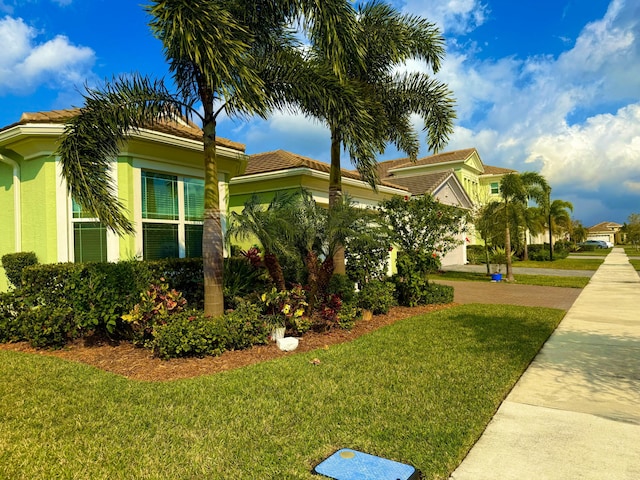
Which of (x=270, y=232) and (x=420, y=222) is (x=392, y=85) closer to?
(x=420, y=222)

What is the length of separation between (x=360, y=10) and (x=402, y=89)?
2.24m

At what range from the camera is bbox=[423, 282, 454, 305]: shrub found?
11.8 m

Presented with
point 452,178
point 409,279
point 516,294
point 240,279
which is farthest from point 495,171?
point 240,279

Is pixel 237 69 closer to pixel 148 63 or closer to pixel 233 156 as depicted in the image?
pixel 148 63

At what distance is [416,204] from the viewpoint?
11445 millimetres

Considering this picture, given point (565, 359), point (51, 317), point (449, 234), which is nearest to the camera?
point (565, 359)

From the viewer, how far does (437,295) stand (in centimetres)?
1200

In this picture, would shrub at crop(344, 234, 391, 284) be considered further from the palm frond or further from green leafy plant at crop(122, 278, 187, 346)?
the palm frond

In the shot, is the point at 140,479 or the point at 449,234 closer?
the point at 140,479

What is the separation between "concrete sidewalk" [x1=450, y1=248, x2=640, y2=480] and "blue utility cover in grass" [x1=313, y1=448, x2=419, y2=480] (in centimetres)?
40

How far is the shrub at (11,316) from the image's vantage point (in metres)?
7.47

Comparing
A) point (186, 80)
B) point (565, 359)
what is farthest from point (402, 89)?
point (565, 359)

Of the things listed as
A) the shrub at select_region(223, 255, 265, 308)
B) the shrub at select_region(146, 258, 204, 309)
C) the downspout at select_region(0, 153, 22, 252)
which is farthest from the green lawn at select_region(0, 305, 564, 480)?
the downspout at select_region(0, 153, 22, 252)

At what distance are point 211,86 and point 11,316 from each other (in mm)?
5701
